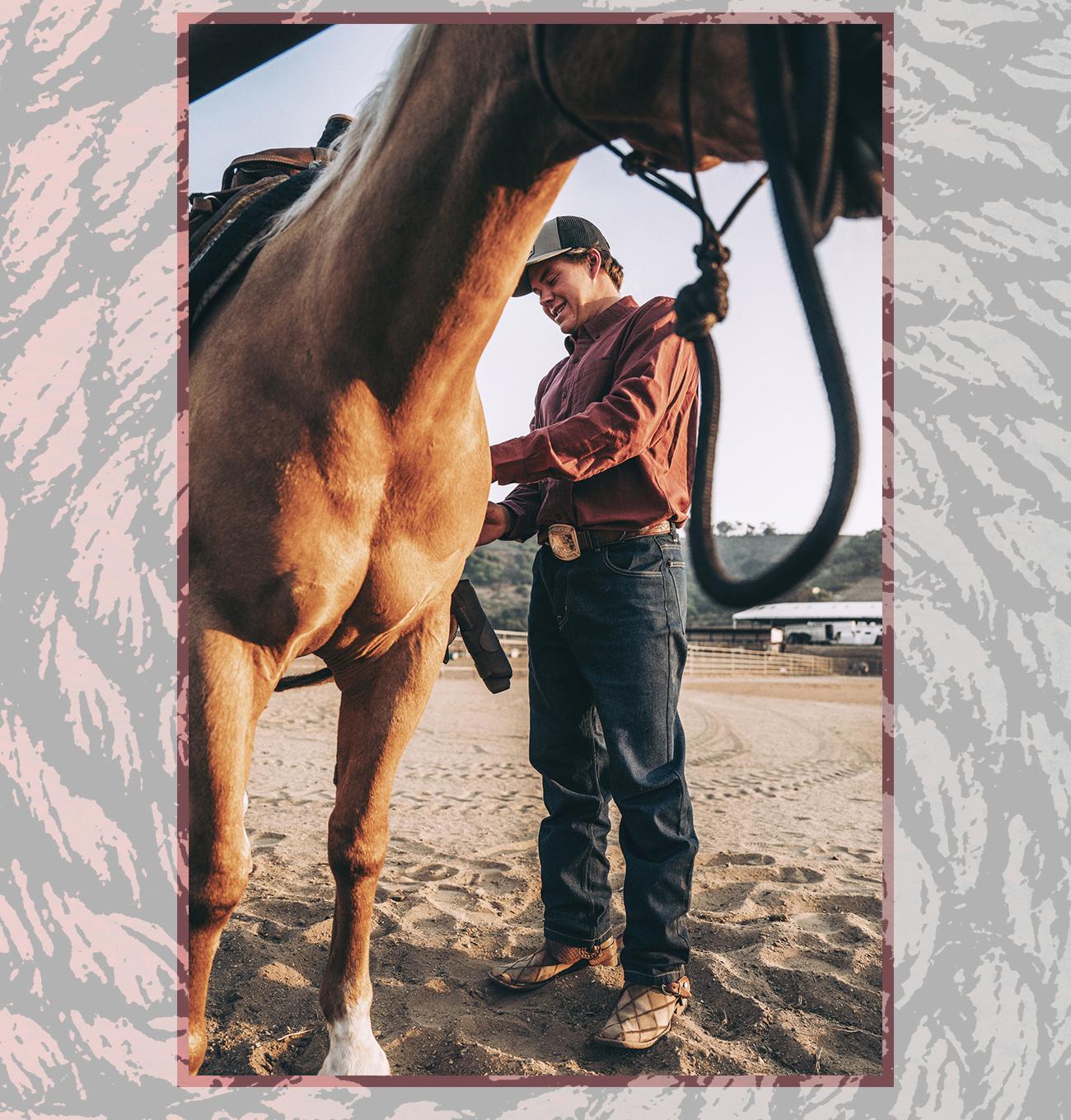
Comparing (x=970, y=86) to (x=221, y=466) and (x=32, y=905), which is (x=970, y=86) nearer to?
(x=221, y=466)

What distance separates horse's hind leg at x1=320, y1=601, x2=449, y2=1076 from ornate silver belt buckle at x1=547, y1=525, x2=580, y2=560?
1.52 feet

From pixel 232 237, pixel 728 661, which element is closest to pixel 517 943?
pixel 232 237

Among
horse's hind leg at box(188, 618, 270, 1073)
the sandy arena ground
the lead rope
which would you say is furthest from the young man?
the lead rope

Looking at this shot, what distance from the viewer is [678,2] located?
117 cm

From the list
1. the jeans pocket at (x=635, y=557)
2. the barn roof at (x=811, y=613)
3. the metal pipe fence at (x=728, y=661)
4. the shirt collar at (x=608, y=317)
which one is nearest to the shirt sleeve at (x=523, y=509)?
the jeans pocket at (x=635, y=557)

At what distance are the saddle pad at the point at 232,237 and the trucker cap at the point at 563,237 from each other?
28.0 inches

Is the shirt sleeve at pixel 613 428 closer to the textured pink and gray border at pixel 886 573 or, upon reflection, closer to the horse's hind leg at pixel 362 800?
the horse's hind leg at pixel 362 800

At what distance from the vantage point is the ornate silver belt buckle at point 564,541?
7.76ft

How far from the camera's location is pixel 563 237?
2416 mm

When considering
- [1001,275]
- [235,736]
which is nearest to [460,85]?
[1001,275]

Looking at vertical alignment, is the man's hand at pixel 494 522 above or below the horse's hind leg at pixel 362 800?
above

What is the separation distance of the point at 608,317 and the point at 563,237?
0.83ft

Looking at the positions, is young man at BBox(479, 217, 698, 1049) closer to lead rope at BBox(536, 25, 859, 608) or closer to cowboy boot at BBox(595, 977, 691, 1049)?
cowboy boot at BBox(595, 977, 691, 1049)

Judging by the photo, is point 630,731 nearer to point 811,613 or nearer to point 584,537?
point 584,537
